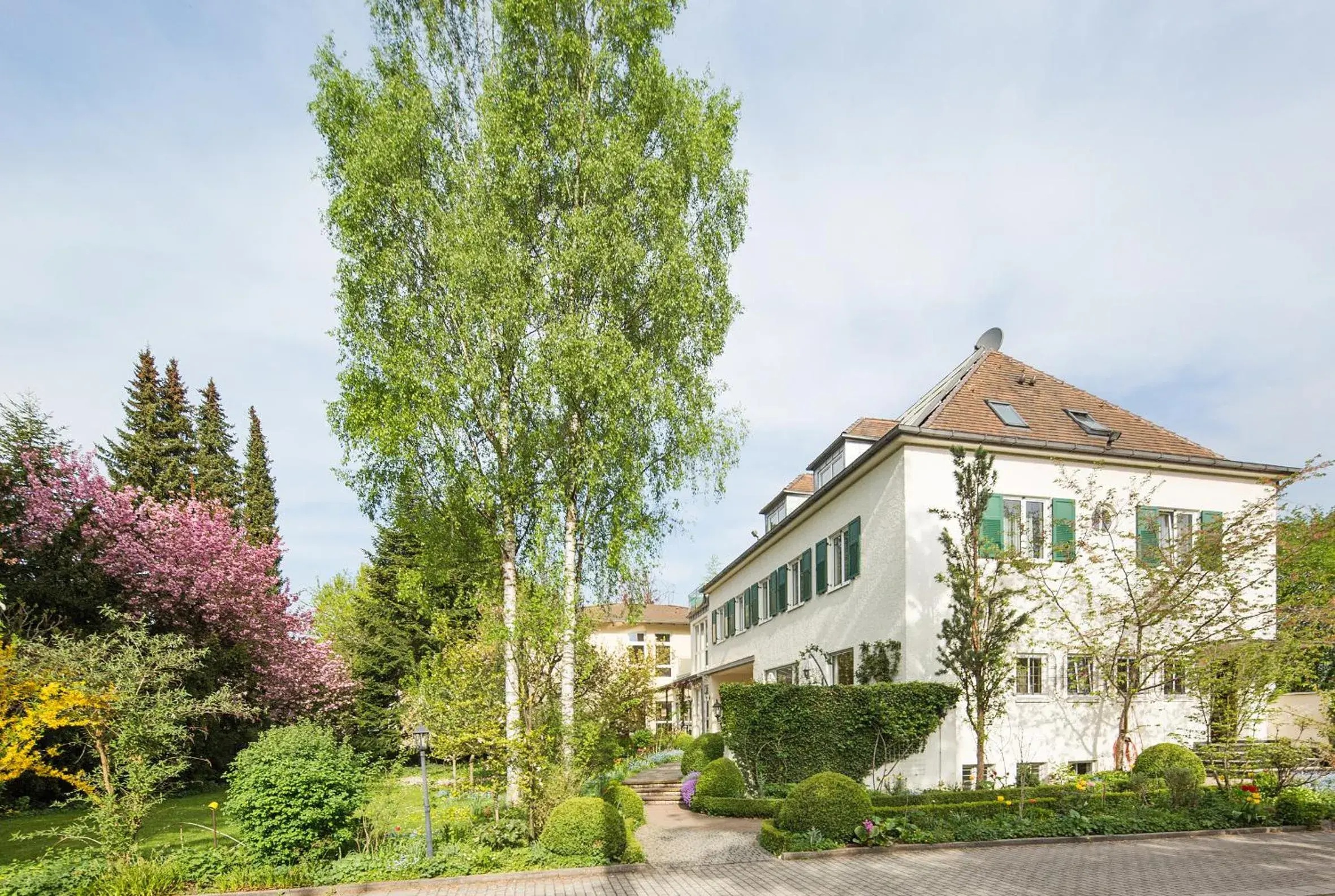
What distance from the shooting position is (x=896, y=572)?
650 inches

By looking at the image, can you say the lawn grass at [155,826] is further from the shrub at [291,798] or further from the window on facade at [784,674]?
the window on facade at [784,674]

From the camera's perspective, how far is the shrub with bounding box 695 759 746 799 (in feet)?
53.2

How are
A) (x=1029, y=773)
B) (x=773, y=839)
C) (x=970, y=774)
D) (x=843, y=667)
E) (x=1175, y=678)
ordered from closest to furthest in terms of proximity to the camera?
1. (x=773, y=839)
2. (x=1029, y=773)
3. (x=970, y=774)
4. (x=1175, y=678)
5. (x=843, y=667)

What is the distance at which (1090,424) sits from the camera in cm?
1886

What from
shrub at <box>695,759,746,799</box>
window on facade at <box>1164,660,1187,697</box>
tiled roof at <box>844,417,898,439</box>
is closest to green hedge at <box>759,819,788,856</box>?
shrub at <box>695,759,746,799</box>

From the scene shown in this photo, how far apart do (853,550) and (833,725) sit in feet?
15.2

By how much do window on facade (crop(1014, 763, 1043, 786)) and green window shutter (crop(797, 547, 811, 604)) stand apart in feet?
23.1

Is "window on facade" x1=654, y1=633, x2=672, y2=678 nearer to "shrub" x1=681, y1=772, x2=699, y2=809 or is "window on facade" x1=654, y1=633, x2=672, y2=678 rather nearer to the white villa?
the white villa

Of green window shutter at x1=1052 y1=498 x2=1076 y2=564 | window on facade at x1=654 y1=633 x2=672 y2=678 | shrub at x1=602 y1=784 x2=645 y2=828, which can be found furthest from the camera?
window on facade at x1=654 y1=633 x2=672 y2=678

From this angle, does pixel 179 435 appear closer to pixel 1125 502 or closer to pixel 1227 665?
pixel 1125 502

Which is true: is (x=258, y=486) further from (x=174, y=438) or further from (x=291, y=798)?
(x=291, y=798)

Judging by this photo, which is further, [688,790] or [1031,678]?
[688,790]

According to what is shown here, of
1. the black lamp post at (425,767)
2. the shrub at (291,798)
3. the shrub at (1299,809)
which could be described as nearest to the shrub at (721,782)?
the black lamp post at (425,767)

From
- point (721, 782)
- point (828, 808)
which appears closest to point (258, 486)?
point (721, 782)
